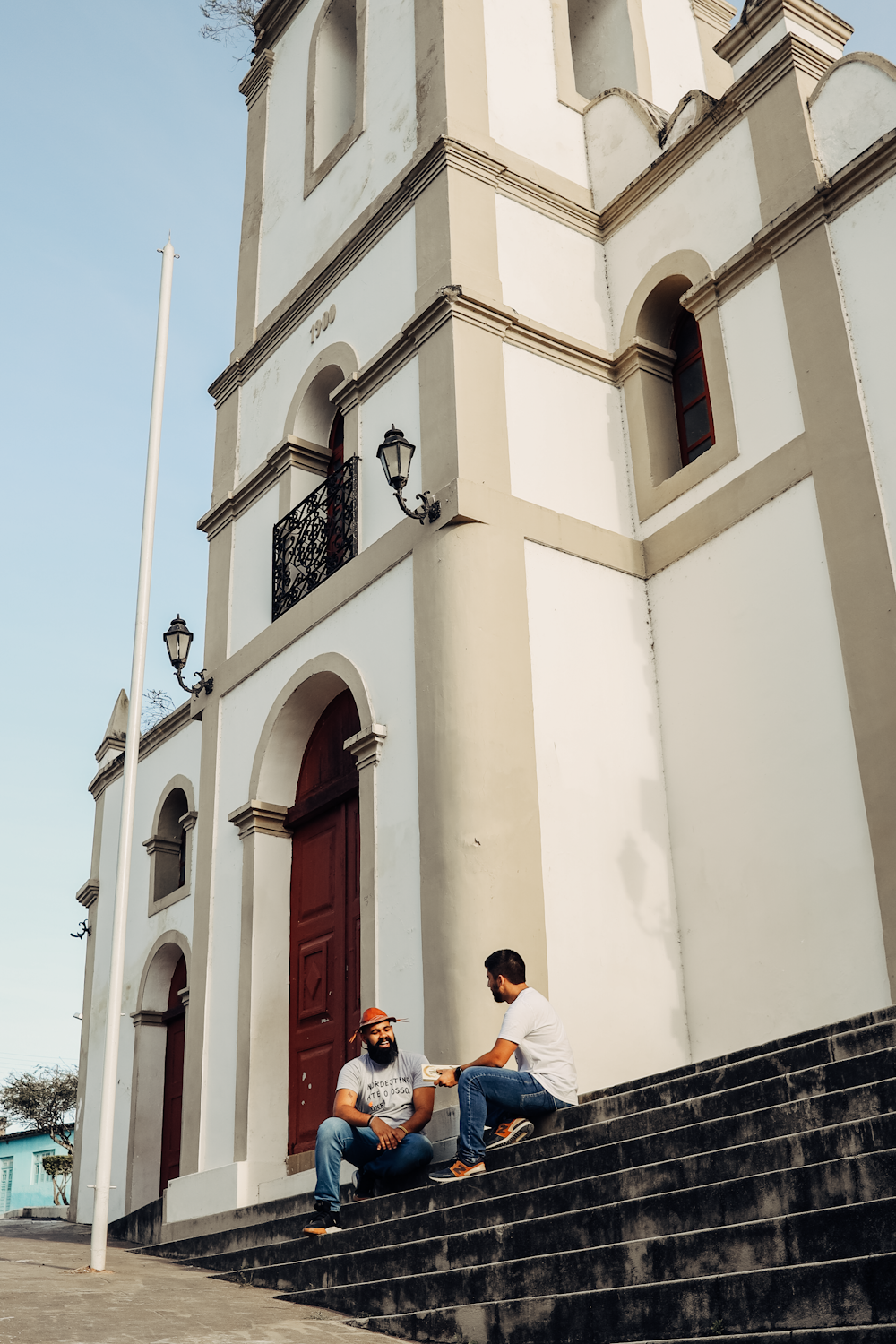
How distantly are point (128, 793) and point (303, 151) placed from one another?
8274mm

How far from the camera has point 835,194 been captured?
9.16m

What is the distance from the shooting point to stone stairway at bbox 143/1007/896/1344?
4043mm

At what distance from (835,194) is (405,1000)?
6351 millimetres

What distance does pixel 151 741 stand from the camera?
53.8 ft

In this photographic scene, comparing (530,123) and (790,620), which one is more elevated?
(530,123)

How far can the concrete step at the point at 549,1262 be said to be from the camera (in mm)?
4078

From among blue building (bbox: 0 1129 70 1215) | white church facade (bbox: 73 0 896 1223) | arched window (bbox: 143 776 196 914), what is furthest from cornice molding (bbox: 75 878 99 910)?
blue building (bbox: 0 1129 70 1215)

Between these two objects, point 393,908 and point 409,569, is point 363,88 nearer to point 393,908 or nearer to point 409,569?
point 409,569

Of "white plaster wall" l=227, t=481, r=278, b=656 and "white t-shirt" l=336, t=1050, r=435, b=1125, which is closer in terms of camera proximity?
"white t-shirt" l=336, t=1050, r=435, b=1125

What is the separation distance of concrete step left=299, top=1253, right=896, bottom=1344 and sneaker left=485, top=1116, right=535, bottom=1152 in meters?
1.42

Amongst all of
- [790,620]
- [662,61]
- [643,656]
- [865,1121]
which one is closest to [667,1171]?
[865,1121]

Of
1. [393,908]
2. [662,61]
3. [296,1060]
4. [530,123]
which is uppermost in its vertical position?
[662,61]

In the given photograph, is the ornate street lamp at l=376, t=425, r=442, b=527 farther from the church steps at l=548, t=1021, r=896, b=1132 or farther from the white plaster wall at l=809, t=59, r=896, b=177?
the church steps at l=548, t=1021, r=896, b=1132

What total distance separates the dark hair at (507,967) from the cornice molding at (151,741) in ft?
23.2
